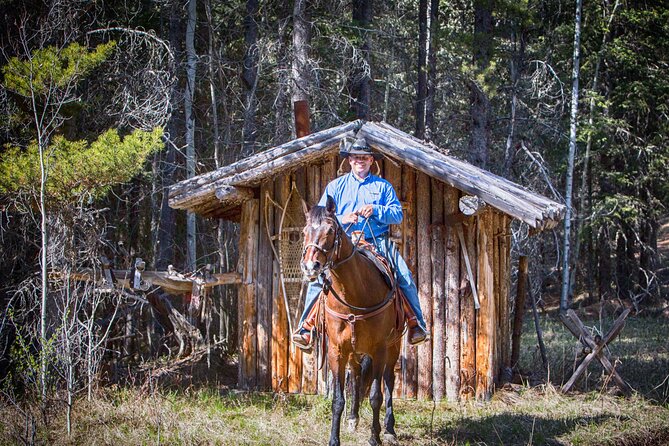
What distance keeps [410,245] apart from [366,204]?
10.3ft

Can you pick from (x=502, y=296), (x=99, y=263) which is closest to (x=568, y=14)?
(x=502, y=296)

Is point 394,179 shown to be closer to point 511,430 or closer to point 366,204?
point 366,204

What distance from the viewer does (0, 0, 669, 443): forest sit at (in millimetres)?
9461

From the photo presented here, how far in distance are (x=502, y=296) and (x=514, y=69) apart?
9.85 metres

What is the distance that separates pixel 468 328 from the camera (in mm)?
11383

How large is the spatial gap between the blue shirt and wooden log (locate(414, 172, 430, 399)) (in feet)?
8.62

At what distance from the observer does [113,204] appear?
17.1 m

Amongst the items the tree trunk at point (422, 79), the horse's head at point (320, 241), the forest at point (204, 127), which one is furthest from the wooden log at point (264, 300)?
the tree trunk at point (422, 79)

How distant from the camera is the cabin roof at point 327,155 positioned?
10.6 meters

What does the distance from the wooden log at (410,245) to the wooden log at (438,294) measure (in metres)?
0.29

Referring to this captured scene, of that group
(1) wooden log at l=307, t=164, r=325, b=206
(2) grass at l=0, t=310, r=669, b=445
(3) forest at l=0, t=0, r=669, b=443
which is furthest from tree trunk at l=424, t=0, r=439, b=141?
(2) grass at l=0, t=310, r=669, b=445

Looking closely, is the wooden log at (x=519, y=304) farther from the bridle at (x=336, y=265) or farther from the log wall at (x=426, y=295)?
the bridle at (x=336, y=265)

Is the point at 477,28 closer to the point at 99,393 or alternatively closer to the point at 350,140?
the point at 350,140

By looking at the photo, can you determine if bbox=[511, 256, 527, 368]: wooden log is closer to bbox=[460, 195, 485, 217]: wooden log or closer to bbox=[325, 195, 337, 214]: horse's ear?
bbox=[460, 195, 485, 217]: wooden log
